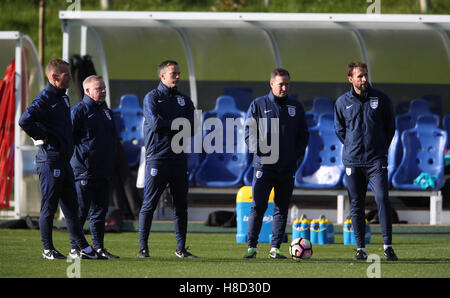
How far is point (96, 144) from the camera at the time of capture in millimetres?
9352

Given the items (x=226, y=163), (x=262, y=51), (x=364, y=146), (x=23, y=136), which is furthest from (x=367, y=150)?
(x=23, y=136)

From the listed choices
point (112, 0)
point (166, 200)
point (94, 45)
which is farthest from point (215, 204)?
point (112, 0)

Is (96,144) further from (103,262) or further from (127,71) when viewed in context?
(127,71)

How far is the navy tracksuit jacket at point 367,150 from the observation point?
9.22 meters

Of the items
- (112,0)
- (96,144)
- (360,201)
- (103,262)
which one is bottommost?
(103,262)

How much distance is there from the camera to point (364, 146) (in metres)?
9.27

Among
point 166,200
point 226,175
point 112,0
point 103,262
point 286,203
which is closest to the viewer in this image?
point 103,262

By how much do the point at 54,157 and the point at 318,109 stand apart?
24.6ft

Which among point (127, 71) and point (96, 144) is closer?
point (96, 144)

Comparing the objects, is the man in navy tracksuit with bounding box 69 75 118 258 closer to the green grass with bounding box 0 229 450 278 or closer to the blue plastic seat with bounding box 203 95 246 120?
the green grass with bounding box 0 229 450 278

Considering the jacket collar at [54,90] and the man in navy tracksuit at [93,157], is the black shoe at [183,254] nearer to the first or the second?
the man in navy tracksuit at [93,157]

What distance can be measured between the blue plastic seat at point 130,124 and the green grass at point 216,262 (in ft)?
11.9
